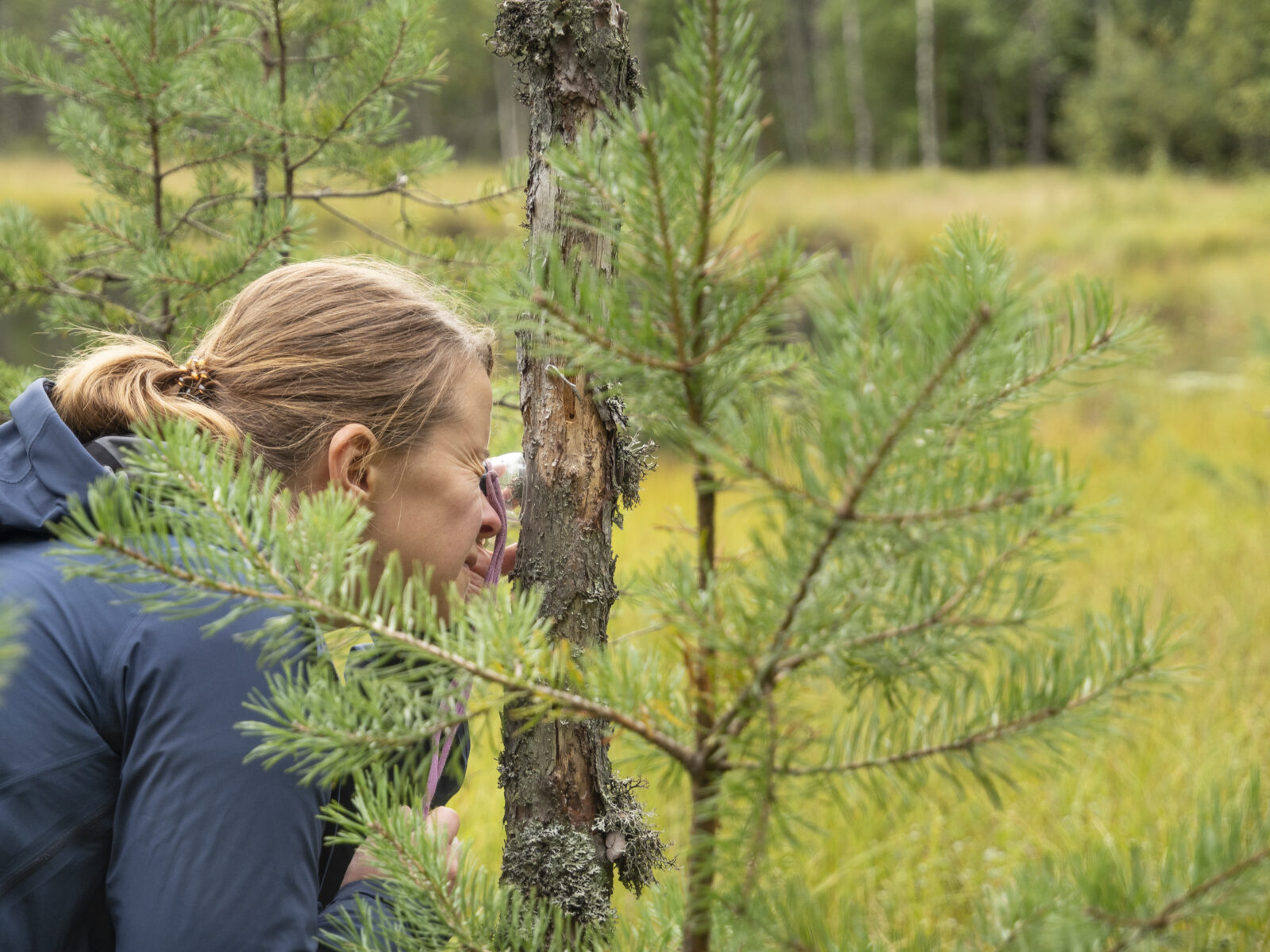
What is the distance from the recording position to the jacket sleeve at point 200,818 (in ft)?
2.60

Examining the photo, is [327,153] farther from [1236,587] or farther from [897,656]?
[1236,587]

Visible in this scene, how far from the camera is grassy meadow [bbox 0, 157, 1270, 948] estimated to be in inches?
62.3

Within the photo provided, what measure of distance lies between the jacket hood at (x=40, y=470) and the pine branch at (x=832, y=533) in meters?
0.69

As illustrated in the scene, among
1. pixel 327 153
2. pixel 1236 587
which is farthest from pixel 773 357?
pixel 1236 587

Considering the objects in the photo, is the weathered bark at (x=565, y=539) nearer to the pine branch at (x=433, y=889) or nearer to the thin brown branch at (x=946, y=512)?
the pine branch at (x=433, y=889)

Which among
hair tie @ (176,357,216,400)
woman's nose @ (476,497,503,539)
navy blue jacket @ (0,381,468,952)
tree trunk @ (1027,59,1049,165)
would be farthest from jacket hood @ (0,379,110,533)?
tree trunk @ (1027,59,1049,165)

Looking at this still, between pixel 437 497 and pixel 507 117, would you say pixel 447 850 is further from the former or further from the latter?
pixel 507 117

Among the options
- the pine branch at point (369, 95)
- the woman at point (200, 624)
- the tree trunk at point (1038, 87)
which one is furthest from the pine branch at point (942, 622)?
the tree trunk at point (1038, 87)

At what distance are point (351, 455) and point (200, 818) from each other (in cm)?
37

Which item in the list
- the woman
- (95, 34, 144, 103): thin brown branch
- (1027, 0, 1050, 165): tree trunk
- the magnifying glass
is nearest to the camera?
the woman

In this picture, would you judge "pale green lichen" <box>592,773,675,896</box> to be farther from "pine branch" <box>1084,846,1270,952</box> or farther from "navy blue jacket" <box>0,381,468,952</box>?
"pine branch" <box>1084,846,1270,952</box>

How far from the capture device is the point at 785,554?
519mm

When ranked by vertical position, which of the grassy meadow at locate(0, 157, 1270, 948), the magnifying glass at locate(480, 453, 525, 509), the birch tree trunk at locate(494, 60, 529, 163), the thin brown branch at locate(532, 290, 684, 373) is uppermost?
the birch tree trunk at locate(494, 60, 529, 163)

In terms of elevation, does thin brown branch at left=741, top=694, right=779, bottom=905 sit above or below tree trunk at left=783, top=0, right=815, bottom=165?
below
